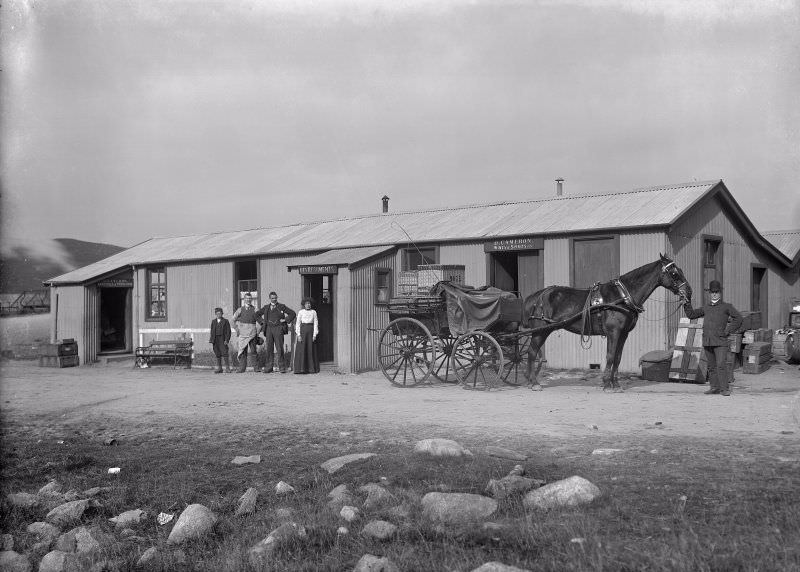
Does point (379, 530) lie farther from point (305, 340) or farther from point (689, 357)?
point (305, 340)

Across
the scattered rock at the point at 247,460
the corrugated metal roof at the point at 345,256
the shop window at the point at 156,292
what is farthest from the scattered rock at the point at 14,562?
the shop window at the point at 156,292

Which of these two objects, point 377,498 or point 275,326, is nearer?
point 377,498

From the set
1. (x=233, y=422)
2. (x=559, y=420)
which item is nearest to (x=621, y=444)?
(x=559, y=420)

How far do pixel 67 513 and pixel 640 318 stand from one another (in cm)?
1227

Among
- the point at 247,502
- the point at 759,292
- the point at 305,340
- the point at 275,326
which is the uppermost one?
the point at 759,292

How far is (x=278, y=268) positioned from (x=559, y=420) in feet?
40.8

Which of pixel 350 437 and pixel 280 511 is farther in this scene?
pixel 350 437

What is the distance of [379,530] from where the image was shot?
17.4 ft

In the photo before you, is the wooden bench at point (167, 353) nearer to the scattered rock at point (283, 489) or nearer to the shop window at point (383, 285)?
the shop window at point (383, 285)

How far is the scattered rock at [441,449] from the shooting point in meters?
7.25

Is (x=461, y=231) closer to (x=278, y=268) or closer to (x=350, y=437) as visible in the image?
(x=278, y=268)

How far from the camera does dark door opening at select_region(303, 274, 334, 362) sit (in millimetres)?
19609

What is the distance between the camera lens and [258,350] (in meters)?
19.6

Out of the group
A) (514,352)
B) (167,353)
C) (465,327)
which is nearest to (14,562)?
(465,327)
